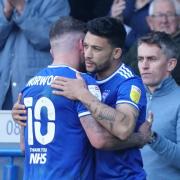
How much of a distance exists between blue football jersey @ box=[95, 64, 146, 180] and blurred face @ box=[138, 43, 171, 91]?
1.09 meters

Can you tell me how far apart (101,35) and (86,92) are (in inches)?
17.0

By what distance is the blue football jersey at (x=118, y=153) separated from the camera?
506 cm

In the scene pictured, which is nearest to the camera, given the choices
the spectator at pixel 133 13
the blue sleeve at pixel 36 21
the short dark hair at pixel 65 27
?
the short dark hair at pixel 65 27

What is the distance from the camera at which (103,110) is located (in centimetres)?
480

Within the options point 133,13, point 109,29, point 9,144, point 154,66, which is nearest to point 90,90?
point 109,29

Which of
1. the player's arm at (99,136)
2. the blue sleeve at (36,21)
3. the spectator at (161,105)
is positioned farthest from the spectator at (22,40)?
the player's arm at (99,136)

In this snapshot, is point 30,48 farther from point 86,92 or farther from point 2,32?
point 86,92

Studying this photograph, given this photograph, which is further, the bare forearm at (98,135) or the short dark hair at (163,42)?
the short dark hair at (163,42)

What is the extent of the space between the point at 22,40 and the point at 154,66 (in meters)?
2.01

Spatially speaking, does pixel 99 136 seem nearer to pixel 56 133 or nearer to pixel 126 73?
pixel 56 133

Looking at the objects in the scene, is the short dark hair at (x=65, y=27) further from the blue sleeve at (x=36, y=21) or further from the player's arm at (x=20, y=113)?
the blue sleeve at (x=36, y=21)

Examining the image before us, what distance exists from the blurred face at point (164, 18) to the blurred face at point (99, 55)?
2.67 meters

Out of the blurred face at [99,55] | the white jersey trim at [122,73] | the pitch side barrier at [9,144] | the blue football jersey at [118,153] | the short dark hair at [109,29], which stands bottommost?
the pitch side barrier at [9,144]

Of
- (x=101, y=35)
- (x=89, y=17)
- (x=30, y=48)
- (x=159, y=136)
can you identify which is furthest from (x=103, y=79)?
(x=89, y=17)
